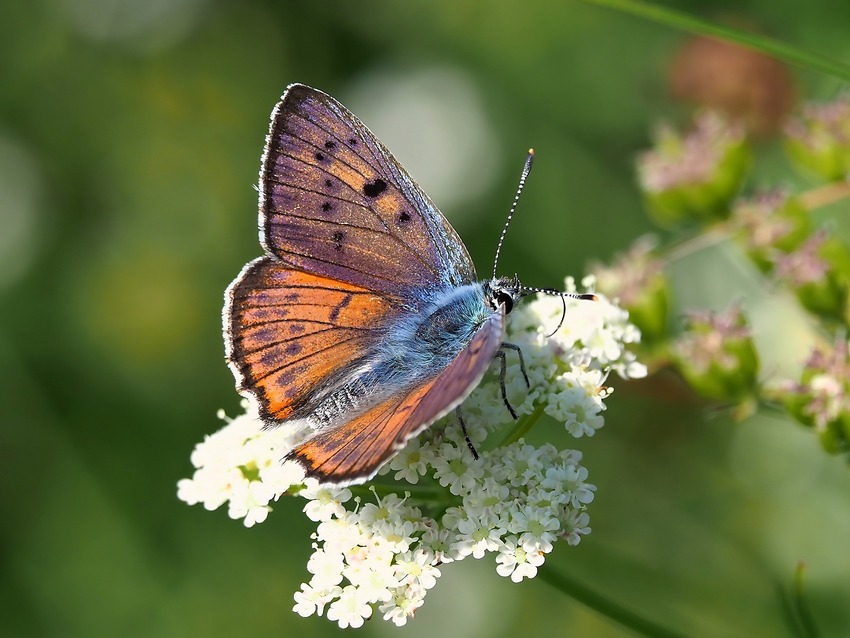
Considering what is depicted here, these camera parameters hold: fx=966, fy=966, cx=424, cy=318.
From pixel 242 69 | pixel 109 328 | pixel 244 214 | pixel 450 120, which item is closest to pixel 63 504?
pixel 109 328

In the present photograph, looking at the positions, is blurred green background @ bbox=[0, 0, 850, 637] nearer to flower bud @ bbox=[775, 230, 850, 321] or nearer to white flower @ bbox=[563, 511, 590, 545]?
flower bud @ bbox=[775, 230, 850, 321]

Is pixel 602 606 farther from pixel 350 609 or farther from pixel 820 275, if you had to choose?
pixel 820 275

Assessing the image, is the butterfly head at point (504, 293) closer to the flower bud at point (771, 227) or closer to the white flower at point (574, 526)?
the white flower at point (574, 526)

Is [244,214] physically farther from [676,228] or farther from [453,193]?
[676,228]

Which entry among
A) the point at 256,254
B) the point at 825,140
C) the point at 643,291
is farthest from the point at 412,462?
the point at 256,254

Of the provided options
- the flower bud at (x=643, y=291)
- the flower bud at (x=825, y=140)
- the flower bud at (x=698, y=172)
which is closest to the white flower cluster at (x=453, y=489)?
the flower bud at (x=643, y=291)

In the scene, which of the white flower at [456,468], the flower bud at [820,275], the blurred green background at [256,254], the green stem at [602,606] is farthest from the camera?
the blurred green background at [256,254]
